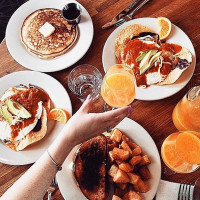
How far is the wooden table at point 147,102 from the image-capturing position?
5.50ft

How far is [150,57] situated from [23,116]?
0.77 metres

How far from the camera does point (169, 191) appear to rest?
1.59 meters

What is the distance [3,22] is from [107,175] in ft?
6.51

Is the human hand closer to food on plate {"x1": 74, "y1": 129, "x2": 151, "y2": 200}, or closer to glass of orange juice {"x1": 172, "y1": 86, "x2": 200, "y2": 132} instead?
food on plate {"x1": 74, "y1": 129, "x2": 151, "y2": 200}

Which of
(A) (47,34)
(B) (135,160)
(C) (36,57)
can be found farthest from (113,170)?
(A) (47,34)

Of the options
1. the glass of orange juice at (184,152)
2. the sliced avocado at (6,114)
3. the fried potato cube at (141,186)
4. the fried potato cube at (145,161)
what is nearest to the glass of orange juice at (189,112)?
the glass of orange juice at (184,152)

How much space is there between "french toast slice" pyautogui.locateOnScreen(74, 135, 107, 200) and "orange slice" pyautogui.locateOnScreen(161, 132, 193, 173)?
31 centimetres

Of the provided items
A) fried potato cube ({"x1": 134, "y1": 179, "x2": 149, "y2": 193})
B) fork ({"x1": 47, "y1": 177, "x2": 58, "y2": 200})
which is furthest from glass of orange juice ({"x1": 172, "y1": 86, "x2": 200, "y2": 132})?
fork ({"x1": 47, "y1": 177, "x2": 58, "y2": 200})

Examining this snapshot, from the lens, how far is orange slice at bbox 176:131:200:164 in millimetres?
1526

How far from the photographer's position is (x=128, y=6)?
2.01 metres

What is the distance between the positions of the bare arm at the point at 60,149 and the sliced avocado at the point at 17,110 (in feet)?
1.24

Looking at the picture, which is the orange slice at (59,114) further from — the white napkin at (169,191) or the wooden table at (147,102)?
the white napkin at (169,191)

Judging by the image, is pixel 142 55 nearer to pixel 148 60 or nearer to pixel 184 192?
pixel 148 60

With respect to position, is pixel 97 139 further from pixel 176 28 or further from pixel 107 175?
pixel 176 28
